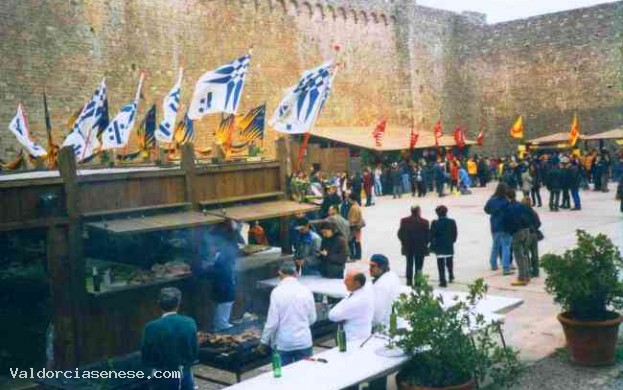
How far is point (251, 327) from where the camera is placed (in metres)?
7.29

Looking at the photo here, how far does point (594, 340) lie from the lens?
628 centimetres

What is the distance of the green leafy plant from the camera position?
624 cm

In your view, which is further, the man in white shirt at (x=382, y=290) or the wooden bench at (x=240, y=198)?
the wooden bench at (x=240, y=198)

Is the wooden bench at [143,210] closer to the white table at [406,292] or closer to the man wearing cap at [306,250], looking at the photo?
the white table at [406,292]

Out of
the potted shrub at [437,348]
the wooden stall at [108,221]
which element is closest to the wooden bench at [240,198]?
the wooden stall at [108,221]

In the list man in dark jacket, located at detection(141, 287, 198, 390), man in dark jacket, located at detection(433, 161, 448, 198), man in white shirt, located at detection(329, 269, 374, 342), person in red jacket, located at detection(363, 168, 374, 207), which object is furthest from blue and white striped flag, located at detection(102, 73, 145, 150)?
man in dark jacket, located at detection(433, 161, 448, 198)

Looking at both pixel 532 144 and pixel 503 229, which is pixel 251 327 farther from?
pixel 532 144

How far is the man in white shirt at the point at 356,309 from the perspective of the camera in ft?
18.8

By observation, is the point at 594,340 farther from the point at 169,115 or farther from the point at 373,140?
the point at 373,140

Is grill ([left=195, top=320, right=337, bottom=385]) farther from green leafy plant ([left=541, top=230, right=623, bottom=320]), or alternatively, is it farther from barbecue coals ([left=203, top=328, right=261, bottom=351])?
green leafy plant ([left=541, top=230, right=623, bottom=320])

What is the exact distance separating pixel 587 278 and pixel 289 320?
290cm

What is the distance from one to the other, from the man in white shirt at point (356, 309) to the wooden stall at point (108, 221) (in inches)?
96.4

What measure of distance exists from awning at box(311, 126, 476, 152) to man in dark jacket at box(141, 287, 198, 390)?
74.3 ft

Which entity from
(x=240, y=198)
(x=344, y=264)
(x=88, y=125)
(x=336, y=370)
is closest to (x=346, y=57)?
(x=88, y=125)
